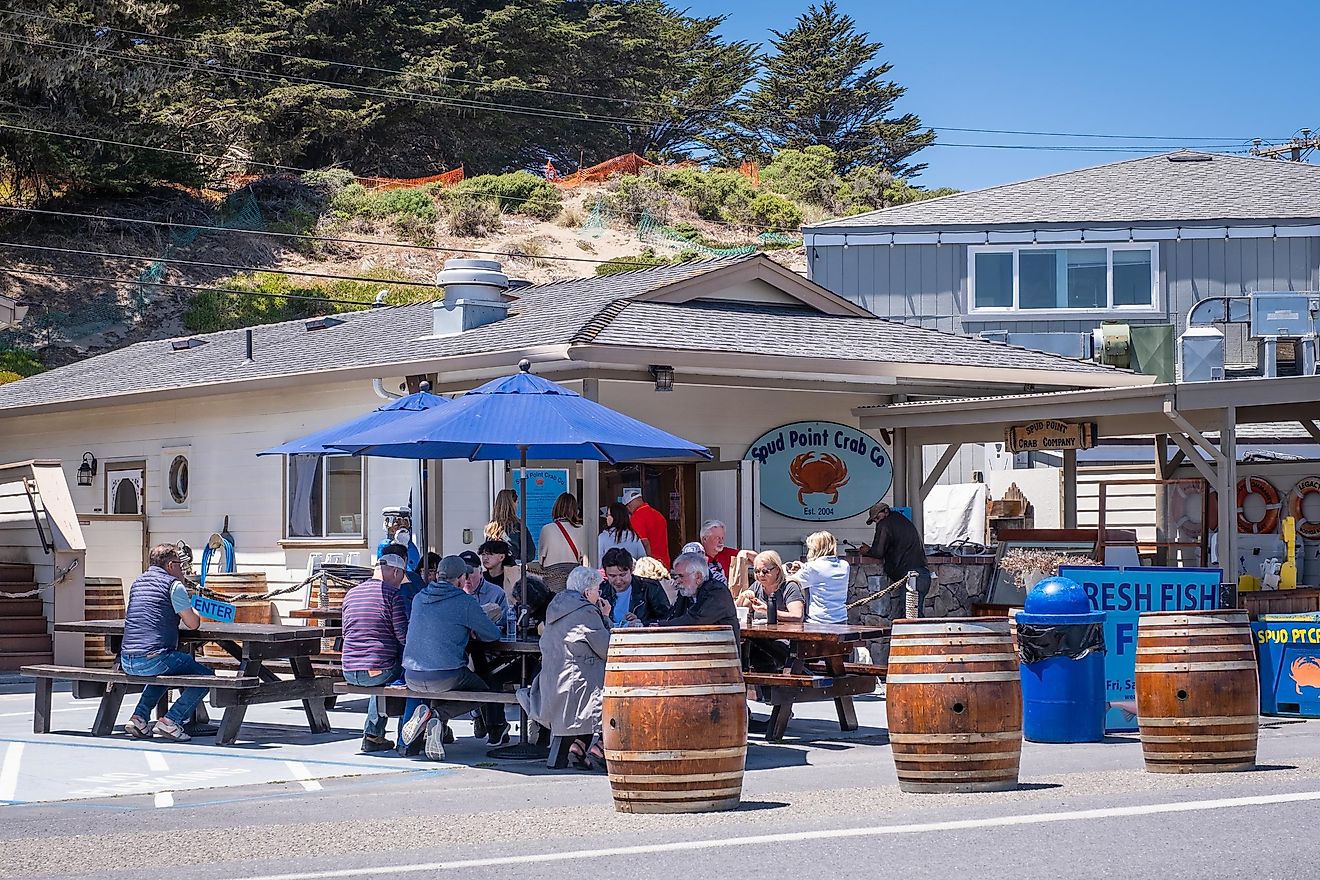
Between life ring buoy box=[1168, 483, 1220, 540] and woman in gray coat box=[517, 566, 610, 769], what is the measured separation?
14187 mm

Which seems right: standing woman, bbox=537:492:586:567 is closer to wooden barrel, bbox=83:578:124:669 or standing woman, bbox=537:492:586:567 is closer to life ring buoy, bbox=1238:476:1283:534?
wooden barrel, bbox=83:578:124:669

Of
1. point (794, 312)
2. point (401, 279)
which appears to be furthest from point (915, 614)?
point (401, 279)

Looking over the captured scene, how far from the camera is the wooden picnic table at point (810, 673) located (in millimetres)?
10758

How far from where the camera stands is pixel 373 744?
1061 centimetres

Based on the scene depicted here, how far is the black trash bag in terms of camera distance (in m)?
10.4

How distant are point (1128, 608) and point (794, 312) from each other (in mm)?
6829

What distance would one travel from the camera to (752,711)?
12.6m

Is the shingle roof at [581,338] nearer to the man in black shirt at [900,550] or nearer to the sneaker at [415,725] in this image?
the man in black shirt at [900,550]

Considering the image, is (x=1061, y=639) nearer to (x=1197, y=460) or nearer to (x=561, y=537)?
(x=1197, y=460)

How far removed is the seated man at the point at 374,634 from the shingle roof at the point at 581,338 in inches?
148

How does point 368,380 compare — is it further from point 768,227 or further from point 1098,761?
point 768,227

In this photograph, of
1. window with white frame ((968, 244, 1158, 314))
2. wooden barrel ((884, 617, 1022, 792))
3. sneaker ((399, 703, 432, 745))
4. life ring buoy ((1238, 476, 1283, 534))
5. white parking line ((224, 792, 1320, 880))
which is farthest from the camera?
window with white frame ((968, 244, 1158, 314))

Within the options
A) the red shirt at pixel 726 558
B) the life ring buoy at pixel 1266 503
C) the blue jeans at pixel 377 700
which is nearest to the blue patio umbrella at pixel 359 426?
the blue jeans at pixel 377 700

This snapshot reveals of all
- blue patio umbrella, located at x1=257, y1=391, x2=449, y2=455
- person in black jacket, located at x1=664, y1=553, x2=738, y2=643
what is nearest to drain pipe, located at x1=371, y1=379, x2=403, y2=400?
blue patio umbrella, located at x1=257, y1=391, x2=449, y2=455
